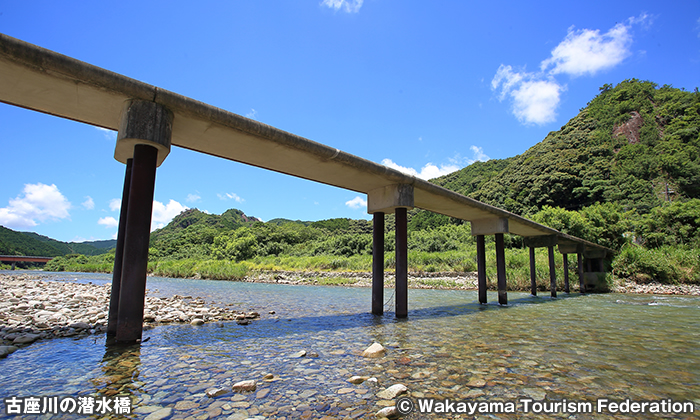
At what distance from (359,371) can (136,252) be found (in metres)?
4.07

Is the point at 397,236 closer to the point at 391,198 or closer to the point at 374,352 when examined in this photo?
the point at 391,198

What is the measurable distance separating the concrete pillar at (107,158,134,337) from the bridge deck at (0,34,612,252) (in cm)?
123

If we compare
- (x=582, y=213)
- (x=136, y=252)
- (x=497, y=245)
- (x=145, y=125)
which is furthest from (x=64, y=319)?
(x=582, y=213)

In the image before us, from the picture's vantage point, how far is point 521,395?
13.1 ft

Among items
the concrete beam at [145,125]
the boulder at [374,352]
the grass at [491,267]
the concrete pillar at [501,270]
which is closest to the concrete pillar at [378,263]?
the boulder at [374,352]

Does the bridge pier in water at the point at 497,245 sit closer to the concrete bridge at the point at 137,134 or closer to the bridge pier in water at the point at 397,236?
the bridge pier in water at the point at 397,236

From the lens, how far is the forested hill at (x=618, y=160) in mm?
54344

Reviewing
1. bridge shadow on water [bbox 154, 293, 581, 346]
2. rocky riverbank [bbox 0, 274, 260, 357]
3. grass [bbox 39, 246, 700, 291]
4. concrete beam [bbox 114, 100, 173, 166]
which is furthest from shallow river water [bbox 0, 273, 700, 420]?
grass [bbox 39, 246, 700, 291]

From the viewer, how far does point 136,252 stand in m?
5.63

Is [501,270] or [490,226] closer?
[490,226]

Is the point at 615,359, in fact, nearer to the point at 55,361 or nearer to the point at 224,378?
the point at 224,378

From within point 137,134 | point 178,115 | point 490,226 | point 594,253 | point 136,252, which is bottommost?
point 136,252

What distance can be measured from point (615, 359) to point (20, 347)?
1022 centimetres

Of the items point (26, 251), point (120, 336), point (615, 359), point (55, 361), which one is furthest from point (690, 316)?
point (26, 251)
